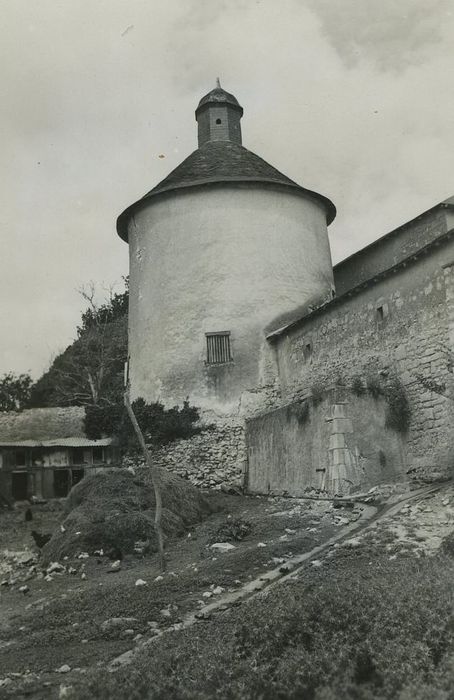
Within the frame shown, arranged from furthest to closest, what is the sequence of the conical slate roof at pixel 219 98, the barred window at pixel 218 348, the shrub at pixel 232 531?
the conical slate roof at pixel 219 98 < the barred window at pixel 218 348 < the shrub at pixel 232 531

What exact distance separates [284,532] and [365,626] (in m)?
5.19

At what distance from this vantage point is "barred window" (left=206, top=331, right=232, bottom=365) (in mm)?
21406

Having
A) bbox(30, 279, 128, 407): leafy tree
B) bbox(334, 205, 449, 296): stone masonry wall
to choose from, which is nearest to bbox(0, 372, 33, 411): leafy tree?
bbox(30, 279, 128, 407): leafy tree

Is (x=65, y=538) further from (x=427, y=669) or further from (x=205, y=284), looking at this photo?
(x=205, y=284)

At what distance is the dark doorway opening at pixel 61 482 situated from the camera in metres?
22.7

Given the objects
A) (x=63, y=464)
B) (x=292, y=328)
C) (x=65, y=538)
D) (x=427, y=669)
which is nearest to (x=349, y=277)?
(x=292, y=328)

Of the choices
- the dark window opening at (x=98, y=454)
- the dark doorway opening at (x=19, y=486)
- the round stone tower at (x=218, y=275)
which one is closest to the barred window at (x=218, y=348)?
the round stone tower at (x=218, y=275)

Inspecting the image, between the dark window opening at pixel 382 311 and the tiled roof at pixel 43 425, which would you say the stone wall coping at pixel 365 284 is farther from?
the tiled roof at pixel 43 425

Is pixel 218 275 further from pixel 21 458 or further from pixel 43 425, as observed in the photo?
pixel 43 425

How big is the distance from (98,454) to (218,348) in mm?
5697

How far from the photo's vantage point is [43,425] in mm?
25328

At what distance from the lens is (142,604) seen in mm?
8164

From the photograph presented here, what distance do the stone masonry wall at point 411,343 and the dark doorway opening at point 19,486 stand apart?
32.2 feet

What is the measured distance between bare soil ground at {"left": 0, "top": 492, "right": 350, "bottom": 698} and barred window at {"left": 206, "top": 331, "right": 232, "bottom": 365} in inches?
302
